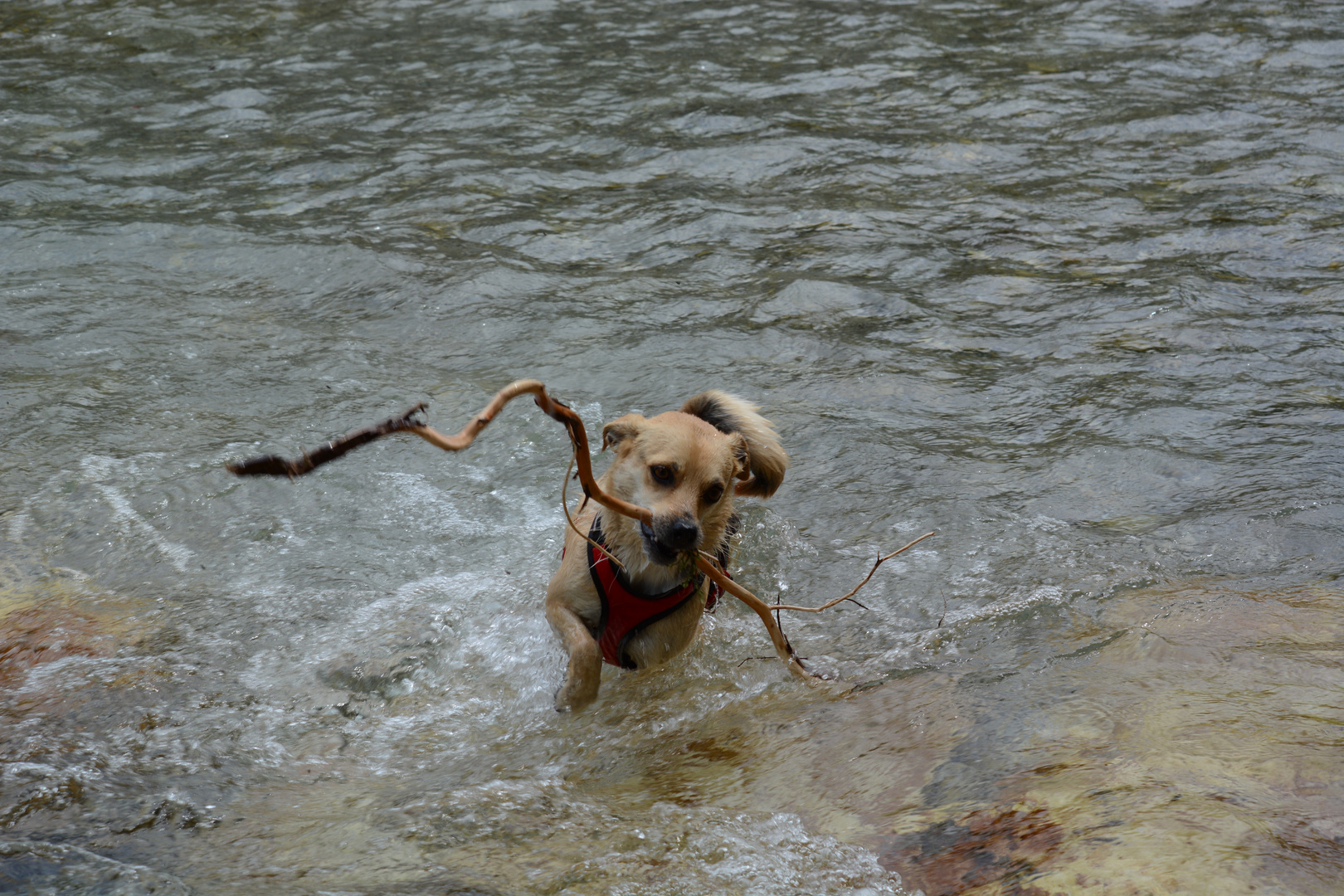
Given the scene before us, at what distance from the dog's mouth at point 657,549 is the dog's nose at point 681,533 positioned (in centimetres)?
2

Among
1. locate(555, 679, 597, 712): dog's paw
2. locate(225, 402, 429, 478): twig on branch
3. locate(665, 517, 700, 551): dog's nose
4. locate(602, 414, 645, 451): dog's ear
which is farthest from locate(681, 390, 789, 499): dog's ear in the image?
locate(225, 402, 429, 478): twig on branch

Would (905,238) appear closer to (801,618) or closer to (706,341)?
(706,341)

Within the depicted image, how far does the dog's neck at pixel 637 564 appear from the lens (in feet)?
15.6

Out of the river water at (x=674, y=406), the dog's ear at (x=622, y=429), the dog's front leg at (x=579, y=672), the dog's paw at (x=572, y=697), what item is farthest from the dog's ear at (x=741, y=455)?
the dog's paw at (x=572, y=697)

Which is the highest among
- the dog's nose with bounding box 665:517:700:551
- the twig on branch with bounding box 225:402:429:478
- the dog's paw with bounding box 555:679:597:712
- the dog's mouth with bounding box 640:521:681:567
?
the twig on branch with bounding box 225:402:429:478

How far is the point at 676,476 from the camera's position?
178 inches

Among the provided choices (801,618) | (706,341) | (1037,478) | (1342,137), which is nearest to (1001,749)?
(801,618)

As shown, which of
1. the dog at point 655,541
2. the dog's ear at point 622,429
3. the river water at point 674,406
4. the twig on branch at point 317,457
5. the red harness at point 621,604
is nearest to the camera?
the twig on branch at point 317,457

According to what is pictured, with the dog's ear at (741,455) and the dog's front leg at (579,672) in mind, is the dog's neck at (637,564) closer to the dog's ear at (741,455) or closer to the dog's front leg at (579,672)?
the dog's front leg at (579,672)

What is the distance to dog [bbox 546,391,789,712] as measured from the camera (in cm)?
444

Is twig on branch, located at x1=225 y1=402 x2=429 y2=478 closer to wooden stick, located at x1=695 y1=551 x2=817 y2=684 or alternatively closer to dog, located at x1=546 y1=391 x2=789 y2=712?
dog, located at x1=546 y1=391 x2=789 y2=712

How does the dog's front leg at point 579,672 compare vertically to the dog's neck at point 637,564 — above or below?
below

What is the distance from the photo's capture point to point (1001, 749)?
3479 millimetres

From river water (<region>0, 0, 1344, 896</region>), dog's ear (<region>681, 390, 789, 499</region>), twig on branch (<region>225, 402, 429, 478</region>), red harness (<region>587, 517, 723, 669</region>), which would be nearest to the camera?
twig on branch (<region>225, 402, 429, 478</region>)
